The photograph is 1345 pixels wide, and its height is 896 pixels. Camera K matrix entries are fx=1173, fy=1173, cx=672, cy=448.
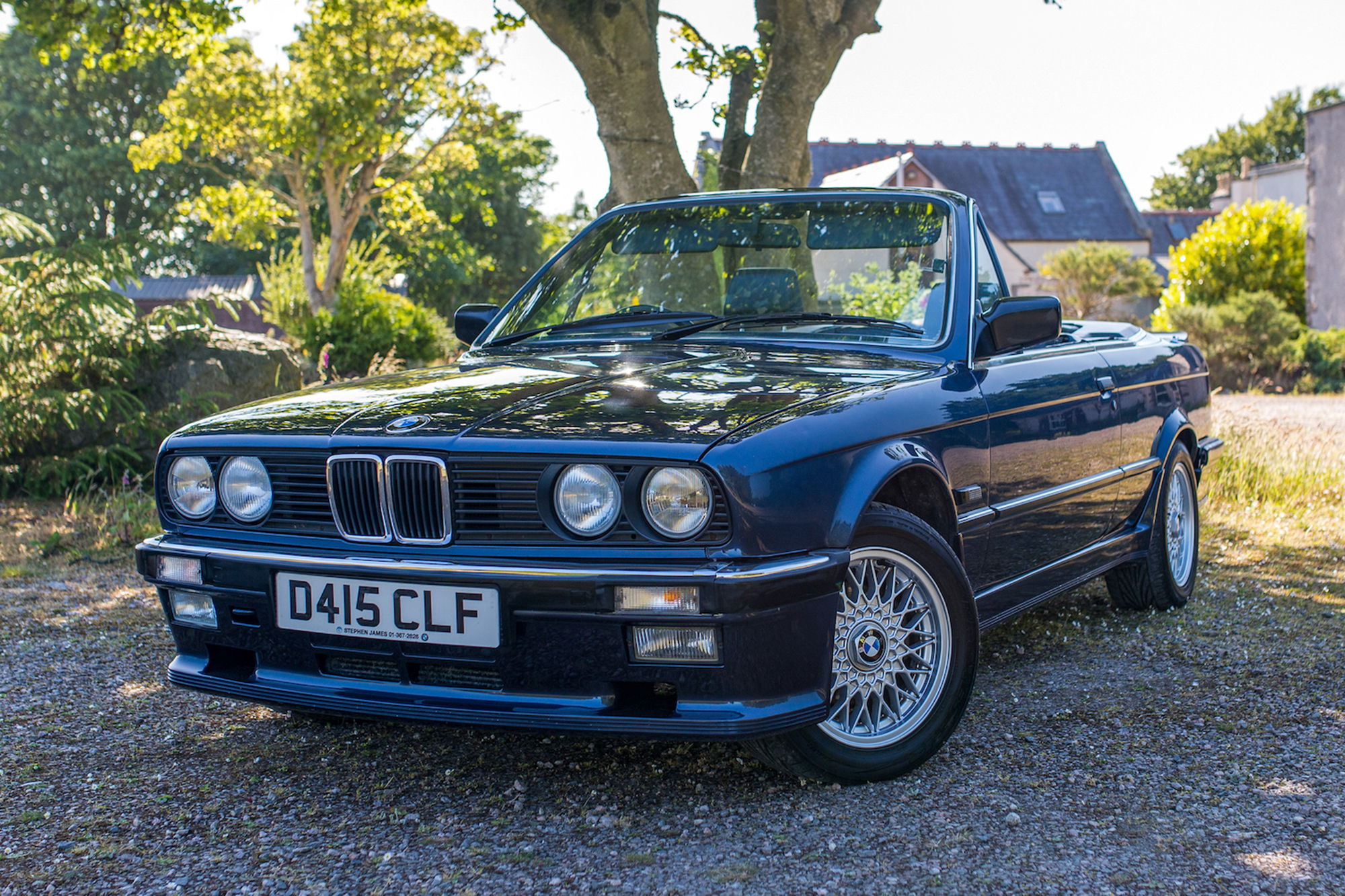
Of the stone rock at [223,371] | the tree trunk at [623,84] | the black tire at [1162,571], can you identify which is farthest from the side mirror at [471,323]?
the stone rock at [223,371]

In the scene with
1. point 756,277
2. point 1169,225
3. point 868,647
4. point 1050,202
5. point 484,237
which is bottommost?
point 868,647

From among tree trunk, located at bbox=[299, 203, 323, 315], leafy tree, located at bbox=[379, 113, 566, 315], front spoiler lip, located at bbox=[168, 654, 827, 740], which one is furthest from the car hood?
leafy tree, located at bbox=[379, 113, 566, 315]

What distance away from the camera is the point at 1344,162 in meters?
24.5

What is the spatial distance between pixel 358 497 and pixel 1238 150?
63310 millimetres

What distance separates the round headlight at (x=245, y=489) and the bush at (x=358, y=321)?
12.0m

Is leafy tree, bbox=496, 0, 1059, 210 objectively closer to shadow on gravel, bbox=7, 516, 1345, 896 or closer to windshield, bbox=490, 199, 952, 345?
windshield, bbox=490, 199, 952, 345

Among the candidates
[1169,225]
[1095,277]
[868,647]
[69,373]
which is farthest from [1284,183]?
[868,647]

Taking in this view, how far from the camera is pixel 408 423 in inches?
105

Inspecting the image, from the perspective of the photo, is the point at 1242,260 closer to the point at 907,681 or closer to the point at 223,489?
the point at 907,681

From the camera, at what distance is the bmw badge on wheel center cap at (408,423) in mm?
2643

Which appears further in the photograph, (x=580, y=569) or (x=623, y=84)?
(x=623, y=84)

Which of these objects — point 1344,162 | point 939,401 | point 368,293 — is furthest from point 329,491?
point 1344,162

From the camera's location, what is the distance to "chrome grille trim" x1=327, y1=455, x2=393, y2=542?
2615 millimetres

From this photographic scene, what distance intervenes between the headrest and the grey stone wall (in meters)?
23.3
